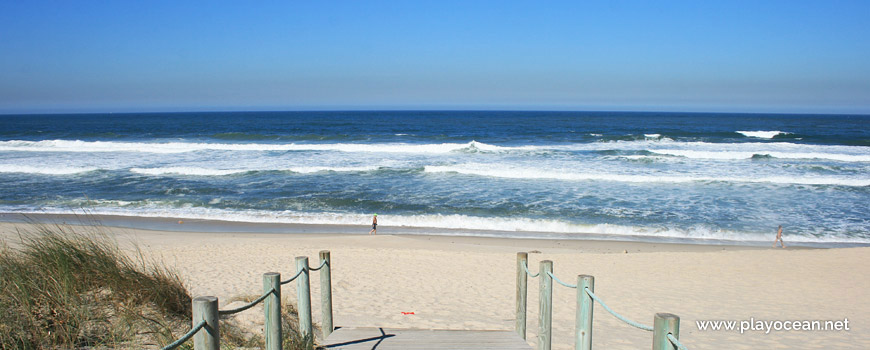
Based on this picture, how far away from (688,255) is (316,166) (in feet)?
61.1

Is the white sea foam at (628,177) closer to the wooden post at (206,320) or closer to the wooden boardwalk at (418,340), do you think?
the wooden boardwalk at (418,340)

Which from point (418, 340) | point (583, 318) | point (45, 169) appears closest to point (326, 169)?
point (45, 169)

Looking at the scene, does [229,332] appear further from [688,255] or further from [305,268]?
[688,255]

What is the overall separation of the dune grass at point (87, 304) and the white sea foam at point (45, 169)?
22702 mm

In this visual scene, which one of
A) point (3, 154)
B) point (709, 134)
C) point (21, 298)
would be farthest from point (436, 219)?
point (709, 134)

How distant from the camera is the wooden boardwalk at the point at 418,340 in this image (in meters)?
4.79

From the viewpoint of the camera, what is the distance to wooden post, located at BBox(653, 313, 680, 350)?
263cm

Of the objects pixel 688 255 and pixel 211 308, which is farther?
pixel 688 255

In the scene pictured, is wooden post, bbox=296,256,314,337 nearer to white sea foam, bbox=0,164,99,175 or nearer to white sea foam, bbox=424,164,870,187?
white sea foam, bbox=424,164,870,187

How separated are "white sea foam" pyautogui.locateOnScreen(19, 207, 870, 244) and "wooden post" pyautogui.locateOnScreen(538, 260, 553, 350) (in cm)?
856

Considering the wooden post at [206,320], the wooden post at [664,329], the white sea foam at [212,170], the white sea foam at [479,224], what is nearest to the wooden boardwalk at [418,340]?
the wooden post at [206,320]

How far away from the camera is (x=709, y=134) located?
46.7m

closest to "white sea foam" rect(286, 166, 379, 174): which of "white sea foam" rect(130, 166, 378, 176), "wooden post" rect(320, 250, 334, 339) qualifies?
"white sea foam" rect(130, 166, 378, 176)

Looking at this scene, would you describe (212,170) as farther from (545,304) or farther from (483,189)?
(545,304)
